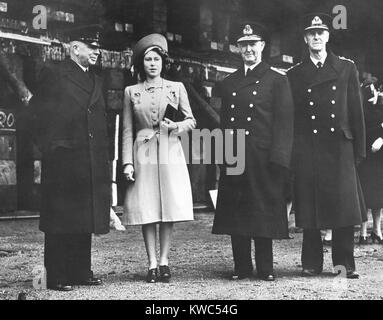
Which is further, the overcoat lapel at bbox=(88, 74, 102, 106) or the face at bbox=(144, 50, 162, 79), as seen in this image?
the face at bbox=(144, 50, 162, 79)

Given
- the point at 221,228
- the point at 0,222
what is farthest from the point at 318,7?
the point at 0,222

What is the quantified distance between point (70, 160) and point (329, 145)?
5.83 ft

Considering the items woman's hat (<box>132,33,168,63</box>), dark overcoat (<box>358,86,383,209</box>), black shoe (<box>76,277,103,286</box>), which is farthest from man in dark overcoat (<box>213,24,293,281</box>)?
dark overcoat (<box>358,86,383,209</box>)

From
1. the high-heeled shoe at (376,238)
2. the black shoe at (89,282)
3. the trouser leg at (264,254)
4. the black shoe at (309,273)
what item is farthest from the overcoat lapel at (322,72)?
the high-heeled shoe at (376,238)

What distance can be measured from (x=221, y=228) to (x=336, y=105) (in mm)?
1157

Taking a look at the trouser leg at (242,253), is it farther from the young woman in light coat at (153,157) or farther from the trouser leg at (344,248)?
the trouser leg at (344,248)

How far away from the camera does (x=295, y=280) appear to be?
5.18m

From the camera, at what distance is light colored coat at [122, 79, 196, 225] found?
198 inches

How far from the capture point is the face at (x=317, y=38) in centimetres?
519

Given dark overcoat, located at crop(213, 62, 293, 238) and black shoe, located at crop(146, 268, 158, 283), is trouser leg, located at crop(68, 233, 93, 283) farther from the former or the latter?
dark overcoat, located at crop(213, 62, 293, 238)

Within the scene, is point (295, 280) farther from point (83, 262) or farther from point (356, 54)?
point (356, 54)

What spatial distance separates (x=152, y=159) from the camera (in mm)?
5051

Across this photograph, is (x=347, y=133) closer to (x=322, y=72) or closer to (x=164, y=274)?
(x=322, y=72)

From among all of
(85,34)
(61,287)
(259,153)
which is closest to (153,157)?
(259,153)
